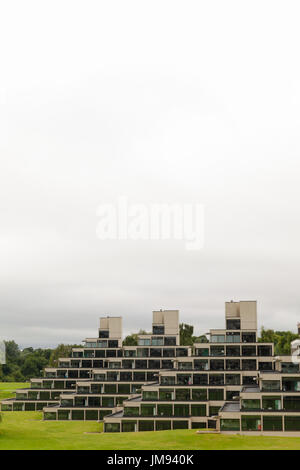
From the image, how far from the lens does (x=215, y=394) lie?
78750 millimetres

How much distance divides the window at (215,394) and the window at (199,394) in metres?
0.90

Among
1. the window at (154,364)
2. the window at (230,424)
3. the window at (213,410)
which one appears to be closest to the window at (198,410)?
the window at (213,410)

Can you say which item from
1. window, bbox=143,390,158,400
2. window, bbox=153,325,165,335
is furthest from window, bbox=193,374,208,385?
window, bbox=153,325,165,335

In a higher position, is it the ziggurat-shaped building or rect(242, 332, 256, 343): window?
rect(242, 332, 256, 343): window

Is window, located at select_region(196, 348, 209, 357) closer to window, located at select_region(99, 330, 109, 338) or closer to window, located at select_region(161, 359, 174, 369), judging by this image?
window, located at select_region(161, 359, 174, 369)

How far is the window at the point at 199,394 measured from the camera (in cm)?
7781

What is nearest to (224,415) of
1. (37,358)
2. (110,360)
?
(110,360)

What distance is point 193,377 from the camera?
8169 centimetres

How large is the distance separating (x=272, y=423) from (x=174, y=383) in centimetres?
2217

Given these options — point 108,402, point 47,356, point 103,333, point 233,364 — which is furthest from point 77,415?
point 47,356

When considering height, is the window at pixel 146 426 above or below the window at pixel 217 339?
below

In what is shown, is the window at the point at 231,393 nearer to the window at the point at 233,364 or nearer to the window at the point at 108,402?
the window at the point at 233,364

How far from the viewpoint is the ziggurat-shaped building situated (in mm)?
63406
